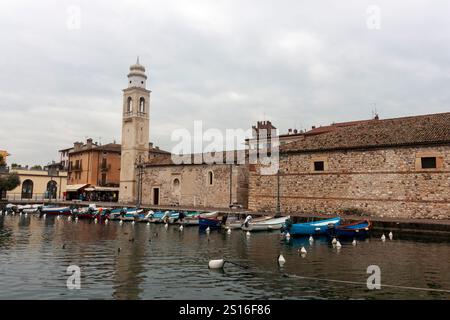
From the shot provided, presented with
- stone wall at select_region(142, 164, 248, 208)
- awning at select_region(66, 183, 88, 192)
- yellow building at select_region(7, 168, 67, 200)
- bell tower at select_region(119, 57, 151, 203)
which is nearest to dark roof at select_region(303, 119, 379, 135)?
stone wall at select_region(142, 164, 248, 208)

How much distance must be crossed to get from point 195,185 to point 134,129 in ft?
44.2

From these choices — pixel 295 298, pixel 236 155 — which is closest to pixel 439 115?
pixel 236 155

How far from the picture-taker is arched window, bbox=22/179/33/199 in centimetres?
6262

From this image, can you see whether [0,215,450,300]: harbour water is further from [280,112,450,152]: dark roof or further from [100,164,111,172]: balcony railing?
[100,164,111,172]: balcony railing

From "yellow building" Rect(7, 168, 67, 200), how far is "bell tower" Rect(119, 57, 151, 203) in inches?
619

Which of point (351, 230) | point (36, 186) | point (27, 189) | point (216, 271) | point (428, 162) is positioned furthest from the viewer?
point (36, 186)

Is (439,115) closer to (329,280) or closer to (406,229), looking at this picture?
(406,229)

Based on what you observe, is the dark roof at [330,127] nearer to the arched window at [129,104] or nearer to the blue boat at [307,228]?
the arched window at [129,104]

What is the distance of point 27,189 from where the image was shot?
63094mm

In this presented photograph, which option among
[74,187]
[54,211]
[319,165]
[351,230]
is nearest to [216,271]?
[351,230]

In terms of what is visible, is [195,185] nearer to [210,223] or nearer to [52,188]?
[210,223]

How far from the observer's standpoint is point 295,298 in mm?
10836

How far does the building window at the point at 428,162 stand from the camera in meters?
27.6
